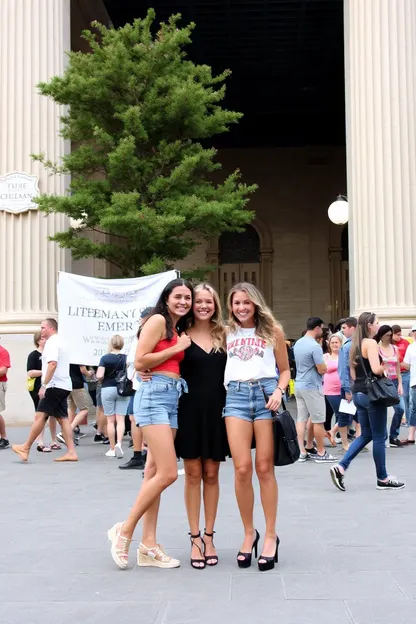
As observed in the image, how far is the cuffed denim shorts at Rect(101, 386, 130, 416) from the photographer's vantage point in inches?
460

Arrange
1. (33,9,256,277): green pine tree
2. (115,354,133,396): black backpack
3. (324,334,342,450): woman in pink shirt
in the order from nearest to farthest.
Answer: (115,354,133,396): black backpack, (324,334,342,450): woman in pink shirt, (33,9,256,277): green pine tree

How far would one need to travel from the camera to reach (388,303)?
1505cm

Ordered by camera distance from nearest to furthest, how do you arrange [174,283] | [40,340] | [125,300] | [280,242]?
1. [174,283]
2. [125,300]
3. [40,340]
4. [280,242]

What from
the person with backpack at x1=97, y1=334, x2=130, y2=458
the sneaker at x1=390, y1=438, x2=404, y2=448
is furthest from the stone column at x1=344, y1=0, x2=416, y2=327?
the person with backpack at x1=97, y1=334, x2=130, y2=458

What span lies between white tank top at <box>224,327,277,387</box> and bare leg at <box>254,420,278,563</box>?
31 centimetres

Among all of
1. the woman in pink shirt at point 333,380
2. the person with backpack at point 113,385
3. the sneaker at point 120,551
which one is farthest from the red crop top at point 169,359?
the woman in pink shirt at point 333,380

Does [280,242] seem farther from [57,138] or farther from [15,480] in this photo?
[15,480]

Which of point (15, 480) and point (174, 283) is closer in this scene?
point (174, 283)

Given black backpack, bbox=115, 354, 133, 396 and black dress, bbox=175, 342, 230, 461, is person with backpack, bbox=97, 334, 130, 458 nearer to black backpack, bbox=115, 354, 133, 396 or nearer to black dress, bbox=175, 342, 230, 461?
black backpack, bbox=115, 354, 133, 396

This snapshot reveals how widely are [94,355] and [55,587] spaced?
263 inches

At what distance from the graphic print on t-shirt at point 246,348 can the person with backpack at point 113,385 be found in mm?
6052

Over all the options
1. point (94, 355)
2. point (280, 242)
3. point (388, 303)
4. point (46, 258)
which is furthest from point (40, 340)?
point (280, 242)

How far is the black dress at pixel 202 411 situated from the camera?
220 inches

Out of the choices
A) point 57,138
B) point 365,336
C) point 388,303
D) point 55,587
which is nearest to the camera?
point 55,587
